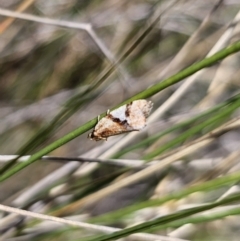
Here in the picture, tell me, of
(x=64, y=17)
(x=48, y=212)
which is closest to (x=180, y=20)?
(x=64, y=17)

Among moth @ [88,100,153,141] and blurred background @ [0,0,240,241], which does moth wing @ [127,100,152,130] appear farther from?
blurred background @ [0,0,240,241]

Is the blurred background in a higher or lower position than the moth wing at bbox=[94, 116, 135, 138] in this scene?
higher

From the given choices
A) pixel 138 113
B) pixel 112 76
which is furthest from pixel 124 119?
pixel 112 76

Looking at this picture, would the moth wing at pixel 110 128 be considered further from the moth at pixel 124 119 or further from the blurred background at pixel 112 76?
the blurred background at pixel 112 76

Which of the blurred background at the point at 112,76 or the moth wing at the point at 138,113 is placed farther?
the blurred background at the point at 112,76

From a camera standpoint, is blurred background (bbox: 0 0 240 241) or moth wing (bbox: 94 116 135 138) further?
blurred background (bbox: 0 0 240 241)

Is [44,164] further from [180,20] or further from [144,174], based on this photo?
[180,20]

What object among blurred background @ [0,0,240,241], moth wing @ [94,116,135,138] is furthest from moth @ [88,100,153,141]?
blurred background @ [0,0,240,241]

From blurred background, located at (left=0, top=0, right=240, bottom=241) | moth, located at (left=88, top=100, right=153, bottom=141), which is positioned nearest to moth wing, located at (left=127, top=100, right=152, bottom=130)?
moth, located at (left=88, top=100, right=153, bottom=141)

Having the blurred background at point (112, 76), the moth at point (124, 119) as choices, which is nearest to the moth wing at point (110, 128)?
the moth at point (124, 119)
